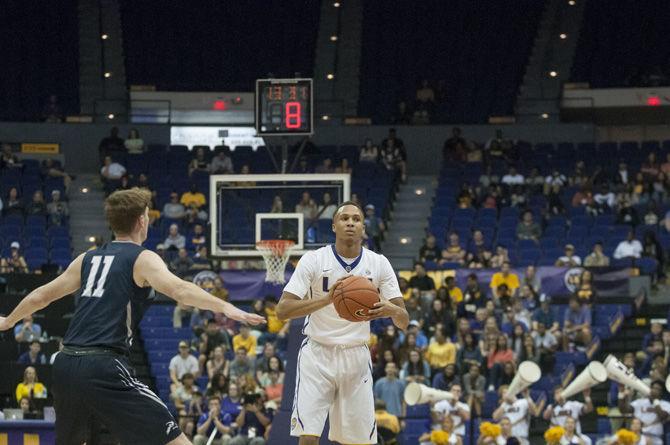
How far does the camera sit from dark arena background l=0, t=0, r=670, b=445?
59.5ft

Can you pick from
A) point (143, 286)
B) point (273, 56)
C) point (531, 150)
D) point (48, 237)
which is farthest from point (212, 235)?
point (273, 56)

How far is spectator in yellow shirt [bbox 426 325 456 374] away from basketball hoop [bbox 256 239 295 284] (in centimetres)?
311

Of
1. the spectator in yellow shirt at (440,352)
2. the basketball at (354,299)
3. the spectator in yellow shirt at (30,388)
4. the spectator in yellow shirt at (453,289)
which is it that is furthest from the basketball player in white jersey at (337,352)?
the spectator in yellow shirt at (453,289)

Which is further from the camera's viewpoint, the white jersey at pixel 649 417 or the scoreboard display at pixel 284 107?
the white jersey at pixel 649 417

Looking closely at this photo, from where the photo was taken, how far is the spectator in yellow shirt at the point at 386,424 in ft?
51.4

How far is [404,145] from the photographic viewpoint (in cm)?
3122

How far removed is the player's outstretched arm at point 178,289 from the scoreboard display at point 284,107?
1006cm

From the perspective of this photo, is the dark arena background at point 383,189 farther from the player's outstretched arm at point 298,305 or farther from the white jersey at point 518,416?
the player's outstretched arm at point 298,305

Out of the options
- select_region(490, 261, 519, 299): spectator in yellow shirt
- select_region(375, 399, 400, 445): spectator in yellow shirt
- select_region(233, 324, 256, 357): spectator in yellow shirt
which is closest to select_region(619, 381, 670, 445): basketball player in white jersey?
select_region(375, 399, 400, 445): spectator in yellow shirt

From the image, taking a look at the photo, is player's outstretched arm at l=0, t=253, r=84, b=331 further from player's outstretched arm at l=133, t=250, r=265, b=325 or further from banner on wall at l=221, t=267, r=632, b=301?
banner on wall at l=221, t=267, r=632, b=301

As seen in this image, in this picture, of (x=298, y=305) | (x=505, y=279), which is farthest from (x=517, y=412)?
(x=298, y=305)

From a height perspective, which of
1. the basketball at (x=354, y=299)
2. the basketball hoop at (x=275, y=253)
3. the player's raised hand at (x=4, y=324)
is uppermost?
the basketball at (x=354, y=299)

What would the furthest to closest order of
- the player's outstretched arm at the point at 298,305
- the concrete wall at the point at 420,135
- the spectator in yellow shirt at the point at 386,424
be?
the concrete wall at the point at 420,135, the spectator in yellow shirt at the point at 386,424, the player's outstretched arm at the point at 298,305

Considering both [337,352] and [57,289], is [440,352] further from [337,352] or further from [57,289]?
[57,289]
